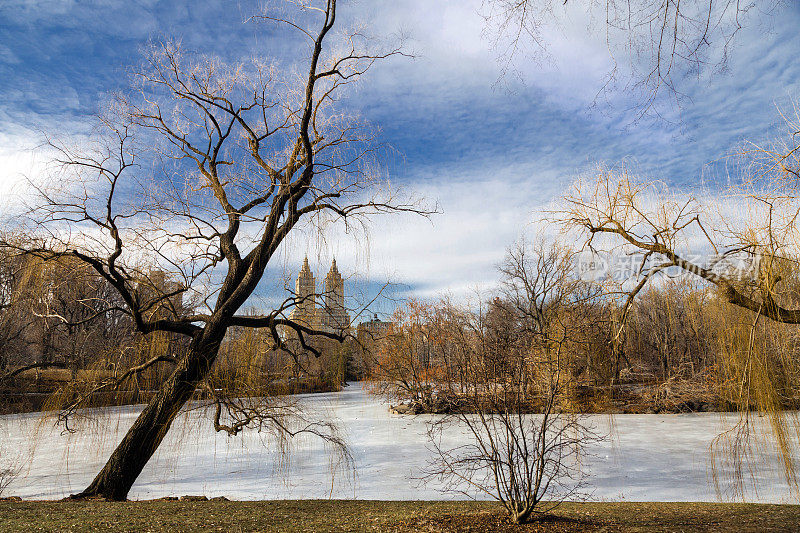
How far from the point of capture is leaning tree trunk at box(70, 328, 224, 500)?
19.2ft

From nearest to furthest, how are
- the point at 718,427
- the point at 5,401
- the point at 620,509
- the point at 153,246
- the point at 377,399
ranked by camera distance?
the point at 620,509 < the point at 153,246 < the point at 5,401 < the point at 718,427 < the point at 377,399

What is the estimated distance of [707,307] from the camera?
6133 millimetres

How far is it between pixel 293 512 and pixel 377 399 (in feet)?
64.6

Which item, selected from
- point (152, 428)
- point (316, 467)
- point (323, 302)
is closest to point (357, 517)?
point (323, 302)

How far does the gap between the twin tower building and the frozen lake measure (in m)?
0.96

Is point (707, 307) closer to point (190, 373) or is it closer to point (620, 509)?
point (620, 509)

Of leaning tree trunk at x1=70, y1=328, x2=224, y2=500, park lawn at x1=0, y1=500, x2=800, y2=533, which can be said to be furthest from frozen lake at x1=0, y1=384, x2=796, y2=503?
park lawn at x1=0, y1=500, x2=800, y2=533

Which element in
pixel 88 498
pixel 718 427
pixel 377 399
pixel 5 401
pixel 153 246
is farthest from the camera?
pixel 377 399

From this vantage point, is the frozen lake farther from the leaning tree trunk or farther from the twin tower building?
the twin tower building

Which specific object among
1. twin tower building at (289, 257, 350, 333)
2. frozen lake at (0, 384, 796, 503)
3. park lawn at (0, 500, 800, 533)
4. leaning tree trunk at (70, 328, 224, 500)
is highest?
twin tower building at (289, 257, 350, 333)

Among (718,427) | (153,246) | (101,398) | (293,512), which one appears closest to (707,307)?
(293,512)

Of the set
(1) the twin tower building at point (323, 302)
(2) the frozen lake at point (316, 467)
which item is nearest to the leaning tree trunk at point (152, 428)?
(2) the frozen lake at point (316, 467)

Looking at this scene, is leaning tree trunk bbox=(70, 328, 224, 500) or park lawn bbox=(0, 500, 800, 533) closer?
park lawn bbox=(0, 500, 800, 533)

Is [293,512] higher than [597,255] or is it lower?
lower
